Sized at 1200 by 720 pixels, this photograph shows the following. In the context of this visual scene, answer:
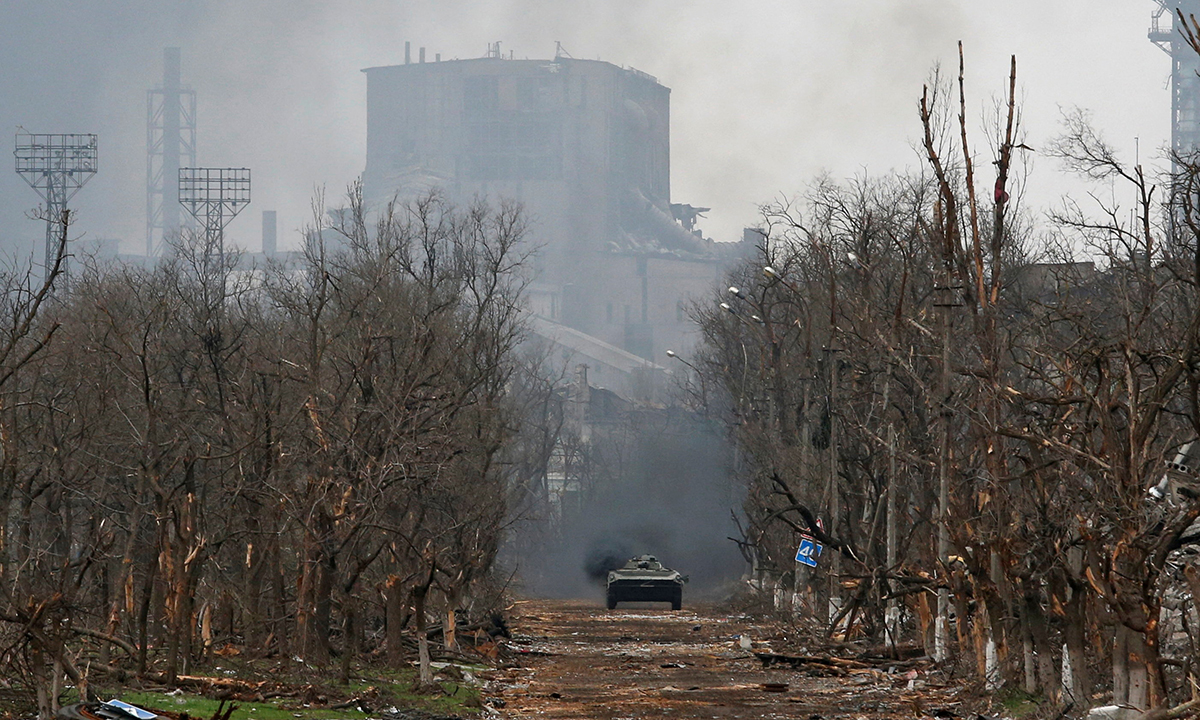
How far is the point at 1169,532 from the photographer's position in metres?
14.1

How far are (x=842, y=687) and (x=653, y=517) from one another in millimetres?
55859

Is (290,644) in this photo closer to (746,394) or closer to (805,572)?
(805,572)

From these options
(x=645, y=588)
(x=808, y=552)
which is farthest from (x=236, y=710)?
(x=645, y=588)

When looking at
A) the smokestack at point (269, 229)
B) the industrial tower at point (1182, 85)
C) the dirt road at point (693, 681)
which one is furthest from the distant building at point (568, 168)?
the dirt road at point (693, 681)

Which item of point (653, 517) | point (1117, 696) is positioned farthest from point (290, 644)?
point (653, 517)

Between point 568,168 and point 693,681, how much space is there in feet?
516

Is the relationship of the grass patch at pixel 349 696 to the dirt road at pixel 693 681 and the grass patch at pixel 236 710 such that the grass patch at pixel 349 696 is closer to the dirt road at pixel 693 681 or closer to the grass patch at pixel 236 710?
the grass patch at pixel 236 710

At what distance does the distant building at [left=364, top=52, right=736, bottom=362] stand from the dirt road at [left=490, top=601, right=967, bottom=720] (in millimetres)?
130163

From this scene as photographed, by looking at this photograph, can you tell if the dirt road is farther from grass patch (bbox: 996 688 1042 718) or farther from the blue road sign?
the blue road sign

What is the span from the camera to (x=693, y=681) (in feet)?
83.1

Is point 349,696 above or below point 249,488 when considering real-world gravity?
below

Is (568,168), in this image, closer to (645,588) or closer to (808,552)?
(645,588)

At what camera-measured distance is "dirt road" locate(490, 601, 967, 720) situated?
21.2m

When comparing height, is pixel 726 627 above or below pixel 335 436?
below
